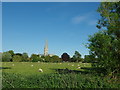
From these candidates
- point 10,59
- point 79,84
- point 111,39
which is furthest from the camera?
point 10,59

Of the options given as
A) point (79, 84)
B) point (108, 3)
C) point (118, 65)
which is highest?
point (108, 3)

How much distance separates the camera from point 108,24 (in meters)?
10.5

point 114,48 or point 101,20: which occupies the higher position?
point 101,20

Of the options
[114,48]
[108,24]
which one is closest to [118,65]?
[114,48]

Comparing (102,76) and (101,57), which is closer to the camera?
(101,57)

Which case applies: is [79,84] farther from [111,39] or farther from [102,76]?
[111,39]

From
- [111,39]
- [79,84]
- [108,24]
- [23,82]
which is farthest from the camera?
[108,24]

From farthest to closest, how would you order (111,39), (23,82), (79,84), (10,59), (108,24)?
1. (10,59)
2. (108,24)
3. (111,39)
4. (23,82)
5. (79,84)

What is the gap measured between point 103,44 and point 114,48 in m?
0.68

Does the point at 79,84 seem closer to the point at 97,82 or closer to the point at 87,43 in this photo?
the point at 97,82

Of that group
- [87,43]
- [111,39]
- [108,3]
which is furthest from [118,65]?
[108,3]

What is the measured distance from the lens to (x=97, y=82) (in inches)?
331

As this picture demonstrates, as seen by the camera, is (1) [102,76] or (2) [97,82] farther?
(1) [102,76]

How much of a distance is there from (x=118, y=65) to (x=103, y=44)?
137 centimetres
